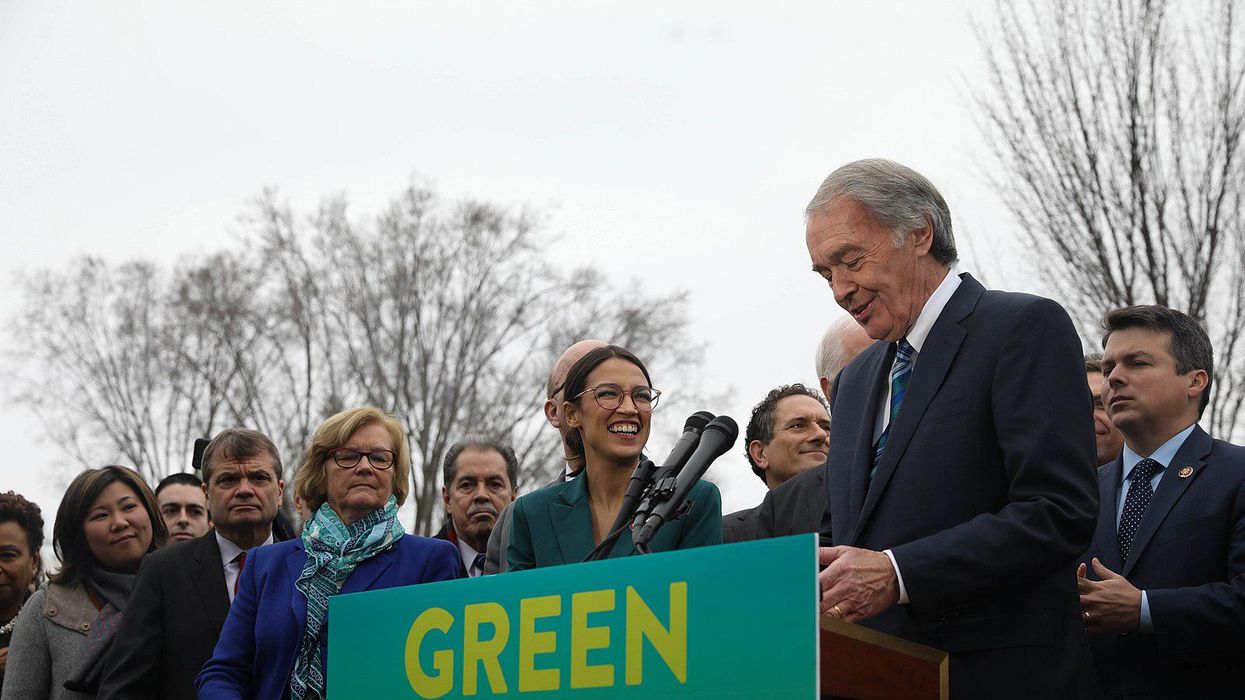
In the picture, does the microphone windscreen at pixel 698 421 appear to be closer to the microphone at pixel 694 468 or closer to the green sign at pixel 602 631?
the microphone at pixel 694 468

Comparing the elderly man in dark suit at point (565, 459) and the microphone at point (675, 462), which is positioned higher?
the elderly man in dark suit at point (565, 459)

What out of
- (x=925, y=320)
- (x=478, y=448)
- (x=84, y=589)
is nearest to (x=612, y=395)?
(x=925, y=320)

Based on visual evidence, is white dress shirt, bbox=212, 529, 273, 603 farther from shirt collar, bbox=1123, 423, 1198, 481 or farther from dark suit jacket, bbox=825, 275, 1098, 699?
shirt collar, bbox=1123, 423, 1198, 481

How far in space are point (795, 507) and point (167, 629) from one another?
2509mm

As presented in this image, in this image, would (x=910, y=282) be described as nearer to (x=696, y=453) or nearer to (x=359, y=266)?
(x=696, y=453)

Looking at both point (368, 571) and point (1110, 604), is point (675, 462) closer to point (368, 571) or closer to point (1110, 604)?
point (1110, 604)

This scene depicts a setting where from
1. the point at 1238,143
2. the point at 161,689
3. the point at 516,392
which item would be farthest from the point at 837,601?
the point at 516,392

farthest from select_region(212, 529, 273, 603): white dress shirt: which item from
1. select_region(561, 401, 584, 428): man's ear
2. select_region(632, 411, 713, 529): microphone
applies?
select_region(632, 411, 713, 529): microphone

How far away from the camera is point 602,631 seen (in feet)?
8.99

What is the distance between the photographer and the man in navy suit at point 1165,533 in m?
3.84

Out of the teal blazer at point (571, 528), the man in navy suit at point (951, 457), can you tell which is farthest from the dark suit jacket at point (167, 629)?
the man in navy suit at point (951, 457)

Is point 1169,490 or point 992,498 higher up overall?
point 1169,490

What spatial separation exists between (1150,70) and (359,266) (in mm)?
13611

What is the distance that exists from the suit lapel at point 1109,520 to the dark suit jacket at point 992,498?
1.20m
